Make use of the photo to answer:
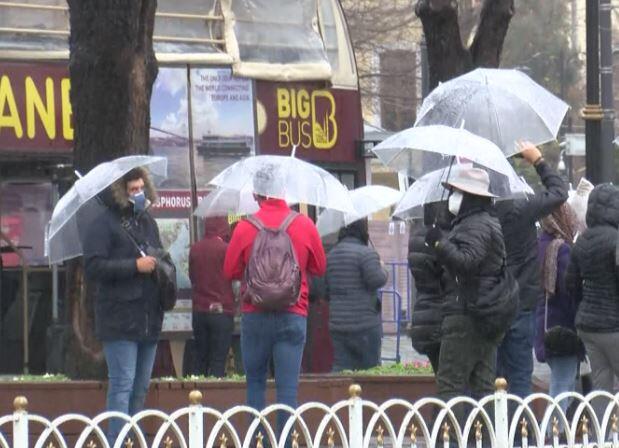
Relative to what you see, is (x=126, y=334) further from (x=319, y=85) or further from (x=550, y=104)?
(x=319, y=85)

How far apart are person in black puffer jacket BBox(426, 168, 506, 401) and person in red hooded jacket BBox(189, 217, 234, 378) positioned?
5966 millimetres

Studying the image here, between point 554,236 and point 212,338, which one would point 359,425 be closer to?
point 554,236

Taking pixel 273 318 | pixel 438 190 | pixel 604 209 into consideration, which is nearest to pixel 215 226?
pixel 438 190

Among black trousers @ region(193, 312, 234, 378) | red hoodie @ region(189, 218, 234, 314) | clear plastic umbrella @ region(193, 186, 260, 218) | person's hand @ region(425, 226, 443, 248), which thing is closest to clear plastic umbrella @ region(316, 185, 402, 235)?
red hoodie @ region(189, 218, 234, 314)

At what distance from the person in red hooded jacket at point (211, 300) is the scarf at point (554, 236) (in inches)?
175

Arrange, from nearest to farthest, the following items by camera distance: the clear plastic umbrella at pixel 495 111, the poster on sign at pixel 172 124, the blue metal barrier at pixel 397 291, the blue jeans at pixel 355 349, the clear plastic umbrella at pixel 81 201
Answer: the clear plastic umbrella at pixel 81 201 < the clear plastic umbrella at pixel 495 111 < the blue jeans at pixel 355 349 < the poster on sign at pixel 172 124 < the blue metal barrier at pixel 397 291

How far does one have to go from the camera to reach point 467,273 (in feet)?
30.3

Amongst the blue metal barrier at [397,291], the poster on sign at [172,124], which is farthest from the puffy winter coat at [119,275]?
the blue metal barrier at [397,291]

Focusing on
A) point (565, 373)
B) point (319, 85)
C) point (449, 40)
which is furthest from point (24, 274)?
point (565, 373)

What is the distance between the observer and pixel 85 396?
11.2 meters

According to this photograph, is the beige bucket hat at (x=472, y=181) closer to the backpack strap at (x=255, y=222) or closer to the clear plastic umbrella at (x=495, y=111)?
the backpack strap at (x=255, y=222)

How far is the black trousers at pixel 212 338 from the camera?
15453mm

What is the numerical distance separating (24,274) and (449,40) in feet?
19.6

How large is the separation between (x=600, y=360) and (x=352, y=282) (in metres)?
4.20
